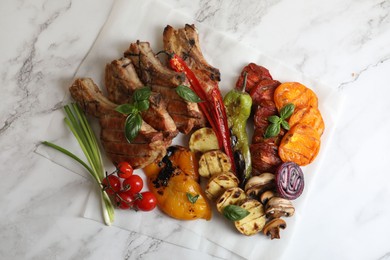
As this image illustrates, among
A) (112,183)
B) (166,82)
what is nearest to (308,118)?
(166,82)

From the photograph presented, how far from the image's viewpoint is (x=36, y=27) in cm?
388

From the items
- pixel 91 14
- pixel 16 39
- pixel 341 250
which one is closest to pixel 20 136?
pixel 16 39

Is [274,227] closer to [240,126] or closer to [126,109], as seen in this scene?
[240,126]

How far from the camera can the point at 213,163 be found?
12.1ft

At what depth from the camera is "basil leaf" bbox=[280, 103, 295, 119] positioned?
12.1 feet

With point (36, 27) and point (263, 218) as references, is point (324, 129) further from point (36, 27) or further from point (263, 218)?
point (36, 27)

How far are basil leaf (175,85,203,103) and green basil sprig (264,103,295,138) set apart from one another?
49 centimetres

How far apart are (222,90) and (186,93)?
1.43ft

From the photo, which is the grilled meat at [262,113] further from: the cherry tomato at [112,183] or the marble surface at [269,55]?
the cherry tomato at [112,183]

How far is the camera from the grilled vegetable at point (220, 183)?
11.9 feet

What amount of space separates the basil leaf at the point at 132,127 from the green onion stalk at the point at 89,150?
331mm

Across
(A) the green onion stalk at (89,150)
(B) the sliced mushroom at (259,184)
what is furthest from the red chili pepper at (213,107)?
(A) the green onion stalk at (89,150)

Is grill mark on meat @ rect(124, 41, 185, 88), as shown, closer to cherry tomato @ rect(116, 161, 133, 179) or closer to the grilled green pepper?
the grilled green pepper

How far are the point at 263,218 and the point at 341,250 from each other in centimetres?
62
